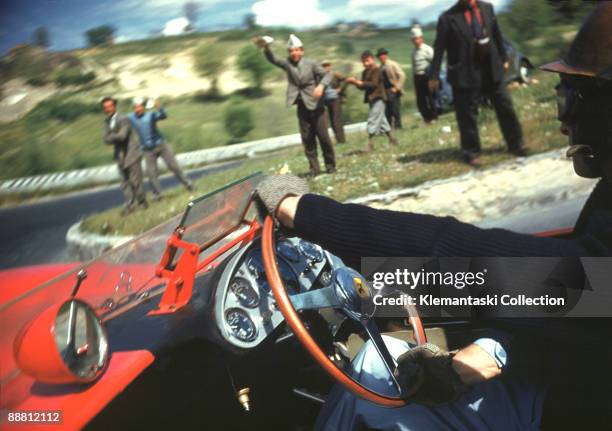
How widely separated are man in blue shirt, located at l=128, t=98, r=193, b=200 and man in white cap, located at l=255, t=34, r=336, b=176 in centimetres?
154

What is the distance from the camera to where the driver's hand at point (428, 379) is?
1.34m

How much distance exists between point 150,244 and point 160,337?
1.26 ft

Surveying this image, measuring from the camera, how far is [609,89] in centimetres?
128

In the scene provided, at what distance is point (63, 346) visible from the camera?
1.33 metres

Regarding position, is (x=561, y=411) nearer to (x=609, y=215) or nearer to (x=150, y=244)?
(x=609, y=215)

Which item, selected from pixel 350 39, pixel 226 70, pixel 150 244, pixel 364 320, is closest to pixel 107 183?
pixel 226 70

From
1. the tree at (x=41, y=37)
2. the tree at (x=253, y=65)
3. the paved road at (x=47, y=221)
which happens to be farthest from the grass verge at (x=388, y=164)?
the tree at (x=253, y=65)

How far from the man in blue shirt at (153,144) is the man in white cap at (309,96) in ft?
5.06

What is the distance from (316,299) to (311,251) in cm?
38

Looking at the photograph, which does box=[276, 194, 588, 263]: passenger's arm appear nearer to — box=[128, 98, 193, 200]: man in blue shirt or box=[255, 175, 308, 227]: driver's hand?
box=[255, 175, 308, 227]: driver's hand

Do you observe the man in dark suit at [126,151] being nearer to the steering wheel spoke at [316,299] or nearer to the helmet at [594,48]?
the steering wheel spoke at [316,299]

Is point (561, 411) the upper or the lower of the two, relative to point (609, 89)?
lower

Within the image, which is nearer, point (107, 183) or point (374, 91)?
point (374, 91)

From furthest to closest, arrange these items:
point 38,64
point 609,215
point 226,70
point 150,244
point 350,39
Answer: point 226,70
point 350,39
point 38,64
point 150,244
point 609,215
